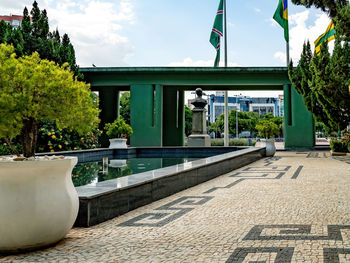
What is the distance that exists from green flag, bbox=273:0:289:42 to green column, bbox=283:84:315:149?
13.0ft

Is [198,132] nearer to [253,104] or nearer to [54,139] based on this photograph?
[54,139]

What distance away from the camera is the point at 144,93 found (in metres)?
26.4

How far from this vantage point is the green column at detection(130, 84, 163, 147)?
26000 millimetres

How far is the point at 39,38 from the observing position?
1883cm

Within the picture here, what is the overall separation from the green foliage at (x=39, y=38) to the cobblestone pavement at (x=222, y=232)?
1382cm

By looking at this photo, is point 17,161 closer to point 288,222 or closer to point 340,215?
point 288,222

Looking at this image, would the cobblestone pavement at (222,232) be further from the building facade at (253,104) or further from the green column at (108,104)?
the building facade at (253,104)

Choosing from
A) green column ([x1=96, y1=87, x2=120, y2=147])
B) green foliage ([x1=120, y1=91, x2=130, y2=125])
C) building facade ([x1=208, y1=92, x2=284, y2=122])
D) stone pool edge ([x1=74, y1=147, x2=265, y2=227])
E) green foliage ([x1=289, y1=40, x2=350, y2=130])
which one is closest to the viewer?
stone pool edge ([x1=74, y1=147, x2=265, y2=227])

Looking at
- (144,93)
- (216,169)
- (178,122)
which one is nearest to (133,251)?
(216,169)

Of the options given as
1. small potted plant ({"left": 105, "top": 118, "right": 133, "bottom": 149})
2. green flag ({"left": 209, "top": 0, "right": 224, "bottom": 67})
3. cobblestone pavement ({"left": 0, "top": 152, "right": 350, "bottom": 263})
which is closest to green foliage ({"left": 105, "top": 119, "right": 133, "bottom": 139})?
small potted plant ({"left": 105, "top": 118, "right": 133, "bottom": 149})

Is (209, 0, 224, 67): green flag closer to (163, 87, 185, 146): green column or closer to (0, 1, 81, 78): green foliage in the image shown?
(163, 87, 185, 146): green column

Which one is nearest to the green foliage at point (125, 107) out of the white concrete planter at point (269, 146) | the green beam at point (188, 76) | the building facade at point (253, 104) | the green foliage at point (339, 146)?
the green beam at point (188, 76)

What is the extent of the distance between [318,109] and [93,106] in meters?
18.4

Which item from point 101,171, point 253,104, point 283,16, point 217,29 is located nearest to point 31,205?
point 101,171
